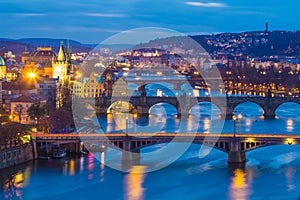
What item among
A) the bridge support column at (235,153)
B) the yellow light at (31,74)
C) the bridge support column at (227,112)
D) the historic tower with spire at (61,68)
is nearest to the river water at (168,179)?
the bridge support column at (235,153)

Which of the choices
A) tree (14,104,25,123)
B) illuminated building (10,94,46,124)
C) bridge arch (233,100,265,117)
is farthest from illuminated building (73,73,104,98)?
tree (14,104,25,123)

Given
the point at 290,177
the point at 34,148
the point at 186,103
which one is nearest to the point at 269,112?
the point at 186,103

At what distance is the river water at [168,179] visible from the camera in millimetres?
13344

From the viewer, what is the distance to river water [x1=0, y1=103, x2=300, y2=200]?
13.3 metres

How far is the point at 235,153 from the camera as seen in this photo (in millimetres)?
15688

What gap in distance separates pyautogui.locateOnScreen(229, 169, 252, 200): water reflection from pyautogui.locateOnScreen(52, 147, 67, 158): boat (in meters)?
3.47

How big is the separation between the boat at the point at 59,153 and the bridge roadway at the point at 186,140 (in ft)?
0.54

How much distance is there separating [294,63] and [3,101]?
36.2 m

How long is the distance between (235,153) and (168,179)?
1831 mm

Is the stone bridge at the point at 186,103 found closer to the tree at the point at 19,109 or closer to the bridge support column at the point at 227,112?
the bridge support column at the point at 227,112

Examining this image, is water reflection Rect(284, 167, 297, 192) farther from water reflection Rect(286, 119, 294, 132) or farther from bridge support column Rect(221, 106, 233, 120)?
bridge support column Rect(221, 106, 233, 120)

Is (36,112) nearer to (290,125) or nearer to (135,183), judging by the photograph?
(135,183)

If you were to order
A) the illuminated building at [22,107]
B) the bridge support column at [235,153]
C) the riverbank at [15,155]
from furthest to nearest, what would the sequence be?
1. the illuminated building at [22,107]
2. the bridge support column at [235,153]
3. the riverbank at [15,155]

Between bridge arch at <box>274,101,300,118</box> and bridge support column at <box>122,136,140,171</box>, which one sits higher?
bridge arch at <box>274,101,300,118</box>
